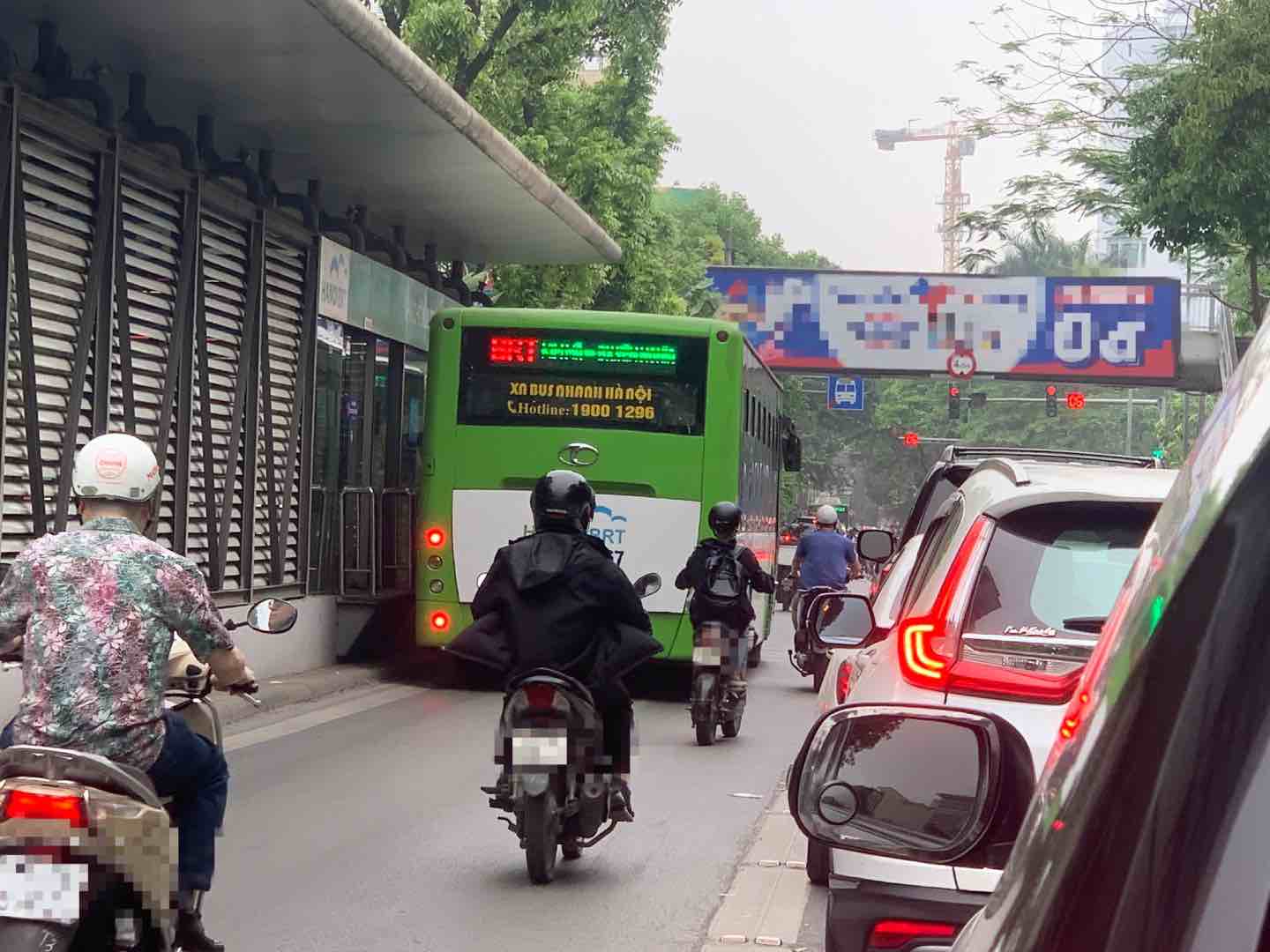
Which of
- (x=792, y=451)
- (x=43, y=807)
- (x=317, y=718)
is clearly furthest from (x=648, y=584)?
(x=792, y=451)

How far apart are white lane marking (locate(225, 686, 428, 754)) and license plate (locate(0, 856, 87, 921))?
773 centimetres

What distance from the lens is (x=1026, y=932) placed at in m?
1.15

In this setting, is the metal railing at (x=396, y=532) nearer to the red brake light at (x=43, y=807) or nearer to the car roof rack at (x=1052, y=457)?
the car roof rack at (x=1052, y=457)

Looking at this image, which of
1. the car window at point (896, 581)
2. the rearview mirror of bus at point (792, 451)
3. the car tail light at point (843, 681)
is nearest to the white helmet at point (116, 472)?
the car tail light at point (843, 681)

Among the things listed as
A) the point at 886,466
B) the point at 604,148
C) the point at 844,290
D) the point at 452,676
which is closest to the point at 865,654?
the point at 452,676

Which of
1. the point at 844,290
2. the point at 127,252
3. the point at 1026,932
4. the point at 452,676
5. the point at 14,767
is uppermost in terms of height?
the point at 844,290

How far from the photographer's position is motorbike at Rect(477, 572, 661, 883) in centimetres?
758

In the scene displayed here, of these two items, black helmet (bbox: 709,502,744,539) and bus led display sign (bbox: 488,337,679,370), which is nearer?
black helmet (bbox: 709,502,744,539)

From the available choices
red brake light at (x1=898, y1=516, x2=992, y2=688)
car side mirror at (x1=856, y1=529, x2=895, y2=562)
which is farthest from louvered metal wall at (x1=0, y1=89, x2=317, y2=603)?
red brake light at (x1=898, y1=516, x2=992, y2=688)

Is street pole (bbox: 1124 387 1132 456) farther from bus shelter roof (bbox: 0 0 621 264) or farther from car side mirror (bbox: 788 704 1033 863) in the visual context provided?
car side mirror (bbox: 788 704 1033 863)

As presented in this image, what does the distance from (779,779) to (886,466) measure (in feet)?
288

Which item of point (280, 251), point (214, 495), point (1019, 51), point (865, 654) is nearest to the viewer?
point (865, 654)

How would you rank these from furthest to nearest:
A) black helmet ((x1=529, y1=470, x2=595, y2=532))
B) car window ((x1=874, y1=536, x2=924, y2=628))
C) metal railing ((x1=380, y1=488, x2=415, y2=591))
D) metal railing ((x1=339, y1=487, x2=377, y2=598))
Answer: metal railing ((x1=380, y1=488, x2=415, y2=591)) → metal railing ((x1=339, y1=487, x2=377, y2=598)) → car window ((x1=874, y1=536, x2=924, y2=628)) → black helmet ((x1=529, y1=470, x2=595, y2=532))

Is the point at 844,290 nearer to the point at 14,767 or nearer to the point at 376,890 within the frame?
the point at 376,890
